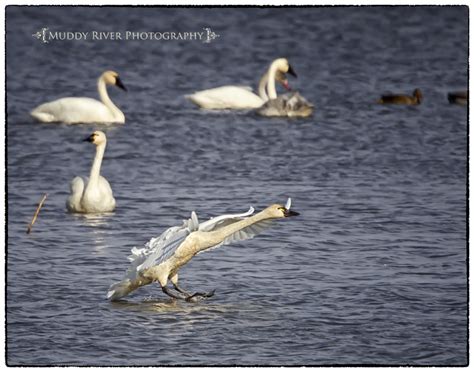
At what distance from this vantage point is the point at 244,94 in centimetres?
1717

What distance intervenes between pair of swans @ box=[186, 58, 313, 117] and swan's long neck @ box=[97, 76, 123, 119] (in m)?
0.85

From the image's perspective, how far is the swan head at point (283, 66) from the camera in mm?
18125

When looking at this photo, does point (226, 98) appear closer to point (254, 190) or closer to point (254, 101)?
point (254, 101)

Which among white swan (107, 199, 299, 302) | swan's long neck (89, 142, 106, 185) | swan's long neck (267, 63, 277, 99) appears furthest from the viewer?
swan's long neck (267, 63, 277, 99)

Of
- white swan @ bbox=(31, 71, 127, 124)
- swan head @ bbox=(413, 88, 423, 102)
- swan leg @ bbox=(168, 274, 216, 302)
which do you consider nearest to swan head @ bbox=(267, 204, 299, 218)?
swan leg @ bbox=(168, 274, 216, 302)

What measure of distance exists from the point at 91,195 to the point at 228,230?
9.71ft

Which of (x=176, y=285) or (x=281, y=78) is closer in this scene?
(x=176, y=285)

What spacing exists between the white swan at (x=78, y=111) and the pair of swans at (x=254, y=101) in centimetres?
94

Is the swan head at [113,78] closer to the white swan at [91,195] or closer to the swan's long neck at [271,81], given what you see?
the swan's long neck at [271,81]

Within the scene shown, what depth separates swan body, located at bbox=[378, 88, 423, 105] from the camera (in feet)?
52.0

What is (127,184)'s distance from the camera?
13828mm

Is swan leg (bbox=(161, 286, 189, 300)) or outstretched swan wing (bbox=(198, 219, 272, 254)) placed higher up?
outstretched swan wing (bbox=(198, 219, 272, 254))

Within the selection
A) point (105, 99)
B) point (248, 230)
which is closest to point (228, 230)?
point (248, 230)

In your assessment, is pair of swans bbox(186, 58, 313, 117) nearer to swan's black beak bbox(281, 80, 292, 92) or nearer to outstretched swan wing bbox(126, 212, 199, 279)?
swan's black beak bbox(281, 80, 292, 92)
